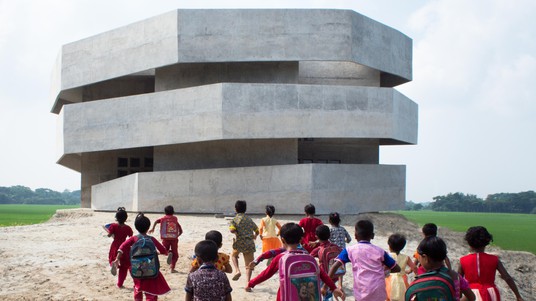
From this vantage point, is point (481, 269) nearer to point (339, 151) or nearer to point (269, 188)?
point (269, 188)

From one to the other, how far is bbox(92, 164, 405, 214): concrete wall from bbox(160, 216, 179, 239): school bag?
30.9 ft

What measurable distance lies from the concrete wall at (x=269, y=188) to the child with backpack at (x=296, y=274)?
13.4 metres

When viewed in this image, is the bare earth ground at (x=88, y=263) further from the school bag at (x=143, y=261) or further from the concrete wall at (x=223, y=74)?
the concrete wall at (x=223, y=74)

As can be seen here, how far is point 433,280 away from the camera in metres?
3.63

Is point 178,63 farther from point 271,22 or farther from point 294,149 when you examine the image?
point 294,149

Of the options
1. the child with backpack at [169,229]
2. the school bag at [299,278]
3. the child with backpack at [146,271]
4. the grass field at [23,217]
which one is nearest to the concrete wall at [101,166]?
the grass field at [23,217]

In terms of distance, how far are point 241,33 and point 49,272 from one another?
1197 centimetres

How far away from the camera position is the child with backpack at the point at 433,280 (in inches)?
142

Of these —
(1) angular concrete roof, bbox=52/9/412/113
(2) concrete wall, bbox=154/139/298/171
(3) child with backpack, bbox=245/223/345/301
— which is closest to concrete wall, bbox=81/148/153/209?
(2) concrete wall, bbox=154/139/298/171

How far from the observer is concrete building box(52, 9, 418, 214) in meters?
18.5

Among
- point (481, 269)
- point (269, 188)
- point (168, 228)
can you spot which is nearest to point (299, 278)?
point (481, 269)

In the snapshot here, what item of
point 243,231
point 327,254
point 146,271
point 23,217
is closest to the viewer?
point 146,271

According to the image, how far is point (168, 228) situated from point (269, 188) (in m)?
9.73

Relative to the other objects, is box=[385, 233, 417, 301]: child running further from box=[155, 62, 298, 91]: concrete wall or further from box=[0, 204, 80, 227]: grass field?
box=[0, 204, 80, 227]: grass field
